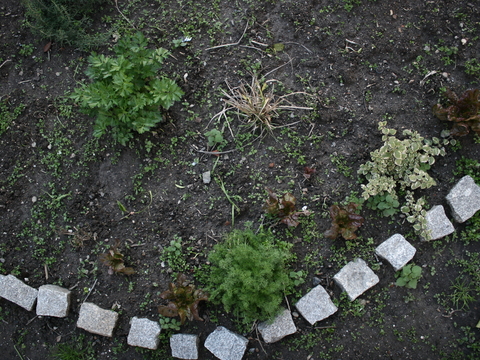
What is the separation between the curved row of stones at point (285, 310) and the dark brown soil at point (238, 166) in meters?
0.09

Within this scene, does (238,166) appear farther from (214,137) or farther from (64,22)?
(64,22)

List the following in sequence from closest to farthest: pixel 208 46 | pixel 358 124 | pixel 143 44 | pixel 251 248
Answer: pixel 251 248 → pixel 143 44 → pixel 358 124 → pixel 208 46

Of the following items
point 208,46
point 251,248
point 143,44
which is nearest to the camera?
point 251,248

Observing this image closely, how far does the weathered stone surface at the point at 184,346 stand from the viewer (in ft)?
10.3

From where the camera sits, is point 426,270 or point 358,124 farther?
point 358,124

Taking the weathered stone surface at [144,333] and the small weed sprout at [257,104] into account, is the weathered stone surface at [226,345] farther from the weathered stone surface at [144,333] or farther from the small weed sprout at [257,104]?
the small weed sprout at [257,104]

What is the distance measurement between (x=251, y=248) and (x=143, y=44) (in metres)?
1.88

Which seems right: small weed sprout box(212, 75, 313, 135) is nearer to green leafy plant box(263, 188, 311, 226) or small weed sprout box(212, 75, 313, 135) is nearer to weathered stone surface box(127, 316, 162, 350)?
green leafy plant box(263, 188, 311, 226)

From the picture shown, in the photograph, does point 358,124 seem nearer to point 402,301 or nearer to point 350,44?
point 350,44

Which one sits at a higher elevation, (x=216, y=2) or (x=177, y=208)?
(x=216, y=2)

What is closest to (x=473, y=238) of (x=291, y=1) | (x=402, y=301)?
(x=402, y=301)

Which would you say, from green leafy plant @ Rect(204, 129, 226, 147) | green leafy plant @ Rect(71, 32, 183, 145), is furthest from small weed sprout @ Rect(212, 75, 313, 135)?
green leafy plant @ Rect(71, 32, 183, 145)

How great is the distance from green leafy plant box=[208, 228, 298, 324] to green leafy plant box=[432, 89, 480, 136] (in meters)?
1.75

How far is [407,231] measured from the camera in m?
3.32
